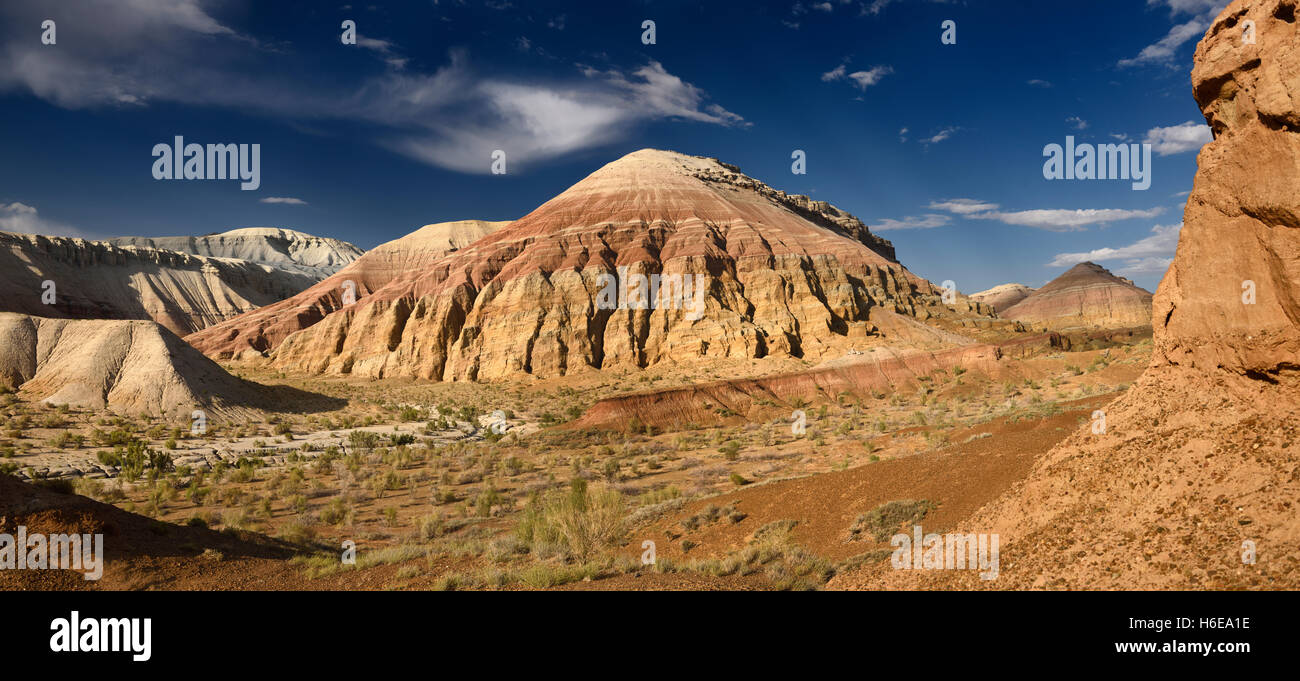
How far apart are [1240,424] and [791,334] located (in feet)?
152

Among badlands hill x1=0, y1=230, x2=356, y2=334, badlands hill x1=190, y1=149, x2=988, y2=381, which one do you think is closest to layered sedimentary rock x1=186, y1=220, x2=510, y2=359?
badlands hill x1=190, y1=149, x2=988, y2=381

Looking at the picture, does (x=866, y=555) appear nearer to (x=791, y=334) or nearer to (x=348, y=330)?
(x=791, y=334)

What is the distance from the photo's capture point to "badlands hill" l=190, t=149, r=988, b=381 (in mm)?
52906

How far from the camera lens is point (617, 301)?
56.8 m

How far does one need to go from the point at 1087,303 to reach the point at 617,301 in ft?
273

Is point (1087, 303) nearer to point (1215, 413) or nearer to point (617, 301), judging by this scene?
point (617, 301)

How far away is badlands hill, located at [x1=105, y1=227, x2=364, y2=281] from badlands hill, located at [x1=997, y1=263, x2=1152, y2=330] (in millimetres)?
172016

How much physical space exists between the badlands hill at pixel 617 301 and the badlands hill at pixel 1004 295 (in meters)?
82.3

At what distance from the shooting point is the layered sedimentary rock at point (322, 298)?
68325 millimetres

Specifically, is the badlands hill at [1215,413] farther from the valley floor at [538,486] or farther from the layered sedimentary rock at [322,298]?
the layered sedimentary rock at [322,298]

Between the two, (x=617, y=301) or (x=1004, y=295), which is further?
(x=1004, y=295)

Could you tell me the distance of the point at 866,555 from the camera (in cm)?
855

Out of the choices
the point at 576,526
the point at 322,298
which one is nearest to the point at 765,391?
the point at 576,526

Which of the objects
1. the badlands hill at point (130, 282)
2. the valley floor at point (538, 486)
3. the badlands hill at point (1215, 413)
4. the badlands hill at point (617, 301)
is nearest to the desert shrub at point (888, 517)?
the valley floor at point (538, 486)
